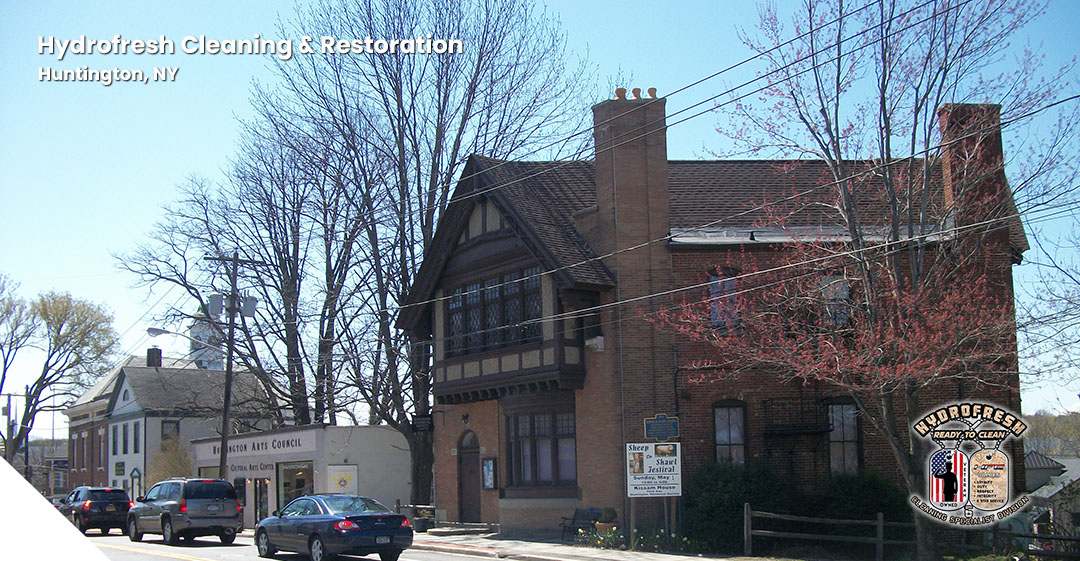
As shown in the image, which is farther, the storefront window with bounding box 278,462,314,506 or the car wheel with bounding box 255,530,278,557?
the storefront window with bounding box 278,462,314,506

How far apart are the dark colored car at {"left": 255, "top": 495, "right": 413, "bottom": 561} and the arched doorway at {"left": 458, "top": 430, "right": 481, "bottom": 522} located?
9964mm

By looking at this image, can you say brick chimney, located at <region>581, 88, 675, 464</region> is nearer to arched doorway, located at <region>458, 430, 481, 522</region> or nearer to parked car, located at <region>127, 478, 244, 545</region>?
arched doorway, located at <region>458, 430, 481, 522</region>

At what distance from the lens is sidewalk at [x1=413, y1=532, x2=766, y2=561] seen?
21.3m

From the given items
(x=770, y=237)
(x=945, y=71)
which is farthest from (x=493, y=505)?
(x=945, y=71)

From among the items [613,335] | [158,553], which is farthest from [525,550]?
[158,553]

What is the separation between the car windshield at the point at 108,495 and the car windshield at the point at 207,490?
8.06m

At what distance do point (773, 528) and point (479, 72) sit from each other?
1978cm

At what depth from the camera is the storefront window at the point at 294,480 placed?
36.8 metres

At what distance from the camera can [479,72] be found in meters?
36.0

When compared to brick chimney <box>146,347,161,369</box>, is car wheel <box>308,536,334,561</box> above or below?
below

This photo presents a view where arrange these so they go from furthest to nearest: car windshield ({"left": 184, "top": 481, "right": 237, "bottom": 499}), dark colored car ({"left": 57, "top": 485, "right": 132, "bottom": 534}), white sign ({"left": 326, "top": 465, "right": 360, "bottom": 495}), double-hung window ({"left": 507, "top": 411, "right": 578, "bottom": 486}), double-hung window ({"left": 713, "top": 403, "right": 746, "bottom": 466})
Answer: white sign ({"left": 326, "top": 465, "right": 360, "bottom": 495})
dark colored car ({"left": 57, "top": 485, "right": 132, "bottom": 534})
car windshield ({"left": 184, "top": 481, "right": 237, "bottom": 499})
double-hung window ({"left": 507, "top": 411, "right": 578, "bottom": 486})
double-hung window ({"left": 713, "top": 403, "right": 746, "bottom": 466})

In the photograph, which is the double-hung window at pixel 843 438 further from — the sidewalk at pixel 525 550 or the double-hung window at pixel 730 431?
the sidewalk at pixel 525 550

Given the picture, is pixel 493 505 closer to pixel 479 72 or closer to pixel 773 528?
pixel 773 528

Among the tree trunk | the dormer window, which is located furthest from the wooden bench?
the tree trunk
